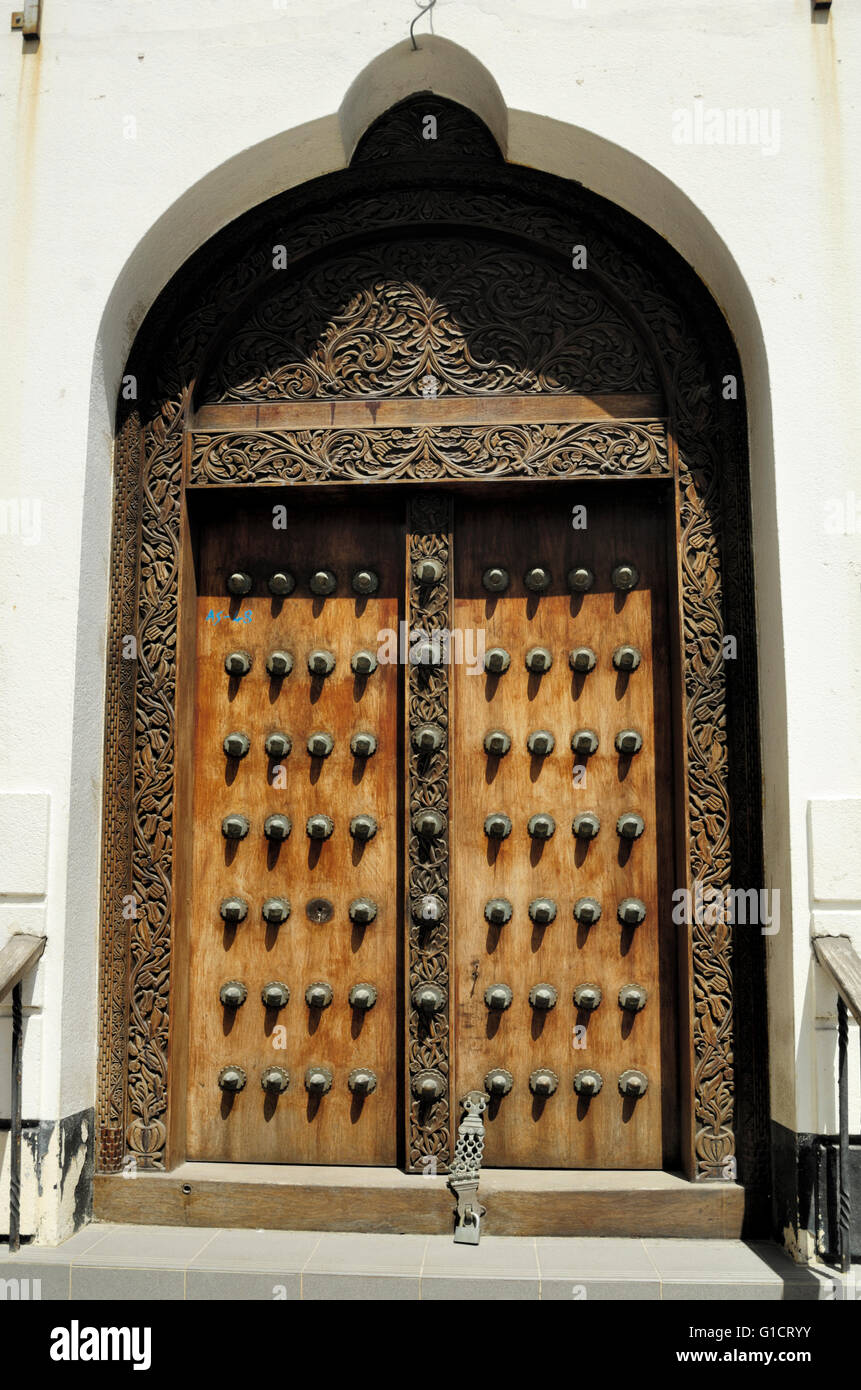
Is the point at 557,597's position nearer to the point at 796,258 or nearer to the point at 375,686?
the point at 375,686

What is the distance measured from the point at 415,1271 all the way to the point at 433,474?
2.47 metres

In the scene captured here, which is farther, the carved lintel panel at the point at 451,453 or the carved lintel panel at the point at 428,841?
the carved lintel panel at the point at 451,453

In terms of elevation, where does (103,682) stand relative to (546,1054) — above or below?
above

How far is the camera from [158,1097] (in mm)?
3633

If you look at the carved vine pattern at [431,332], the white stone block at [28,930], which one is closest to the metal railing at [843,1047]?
the carved vine pattern at [431,332]

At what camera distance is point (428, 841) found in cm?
372

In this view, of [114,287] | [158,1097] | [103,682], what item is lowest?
[158,1097]

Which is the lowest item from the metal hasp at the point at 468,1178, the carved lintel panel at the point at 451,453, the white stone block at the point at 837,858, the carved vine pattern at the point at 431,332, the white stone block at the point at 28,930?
the metal hasp at the point at 468,1178

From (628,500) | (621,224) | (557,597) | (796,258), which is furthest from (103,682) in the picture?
(796,258)

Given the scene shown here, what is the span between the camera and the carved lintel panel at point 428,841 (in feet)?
11.9

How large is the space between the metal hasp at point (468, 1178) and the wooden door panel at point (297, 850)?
1.02 ft

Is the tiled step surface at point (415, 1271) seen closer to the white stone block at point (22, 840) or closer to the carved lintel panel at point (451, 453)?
the white stone block at point (22, 840)

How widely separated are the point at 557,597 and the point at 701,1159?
1896mm
